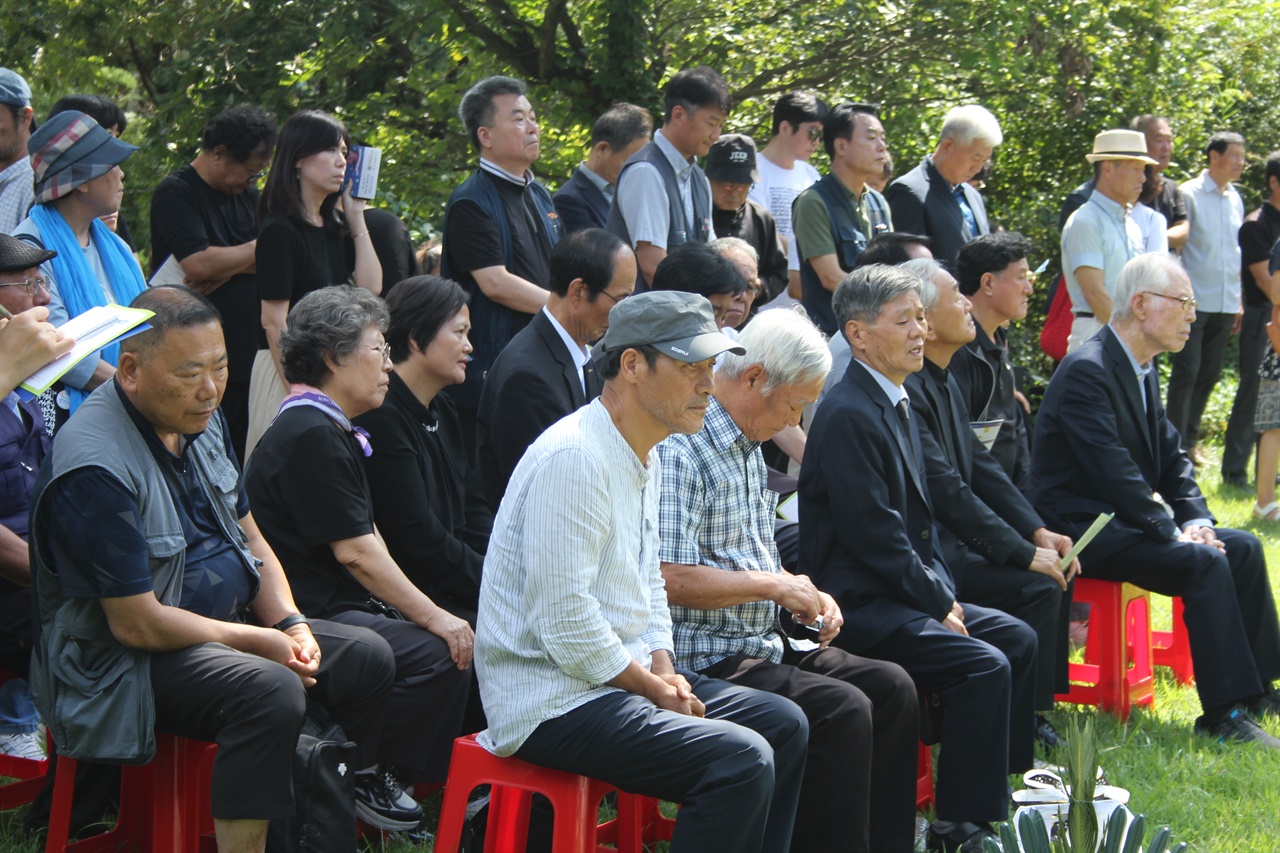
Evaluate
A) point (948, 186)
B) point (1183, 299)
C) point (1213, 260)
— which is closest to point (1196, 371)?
point (1213, 260)

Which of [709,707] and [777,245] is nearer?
[709,707]

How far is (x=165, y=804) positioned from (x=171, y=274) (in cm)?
274

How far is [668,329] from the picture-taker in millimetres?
3402

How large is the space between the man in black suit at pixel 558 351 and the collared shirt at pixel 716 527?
0.77m

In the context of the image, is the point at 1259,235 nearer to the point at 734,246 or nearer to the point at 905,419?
the point at 734,246

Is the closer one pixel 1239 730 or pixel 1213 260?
pixel 1239 730

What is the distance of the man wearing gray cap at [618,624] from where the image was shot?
3.26 m

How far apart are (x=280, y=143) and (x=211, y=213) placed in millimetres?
528

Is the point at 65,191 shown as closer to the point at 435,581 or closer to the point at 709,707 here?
the point at 435,581

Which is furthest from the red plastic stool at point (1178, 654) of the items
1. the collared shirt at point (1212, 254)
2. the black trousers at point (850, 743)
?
the collared shirt at point (1212, 254)

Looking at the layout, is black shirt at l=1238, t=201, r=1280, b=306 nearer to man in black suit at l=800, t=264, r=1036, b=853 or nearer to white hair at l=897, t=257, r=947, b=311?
white hair at l=897, t=257, r=947, b=311

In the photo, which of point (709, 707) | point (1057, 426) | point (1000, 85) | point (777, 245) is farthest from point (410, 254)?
point (1000, 85)

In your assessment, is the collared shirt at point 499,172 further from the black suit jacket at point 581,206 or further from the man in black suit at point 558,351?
the man in black suit at point 558,351

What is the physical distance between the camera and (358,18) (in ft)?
27.8
